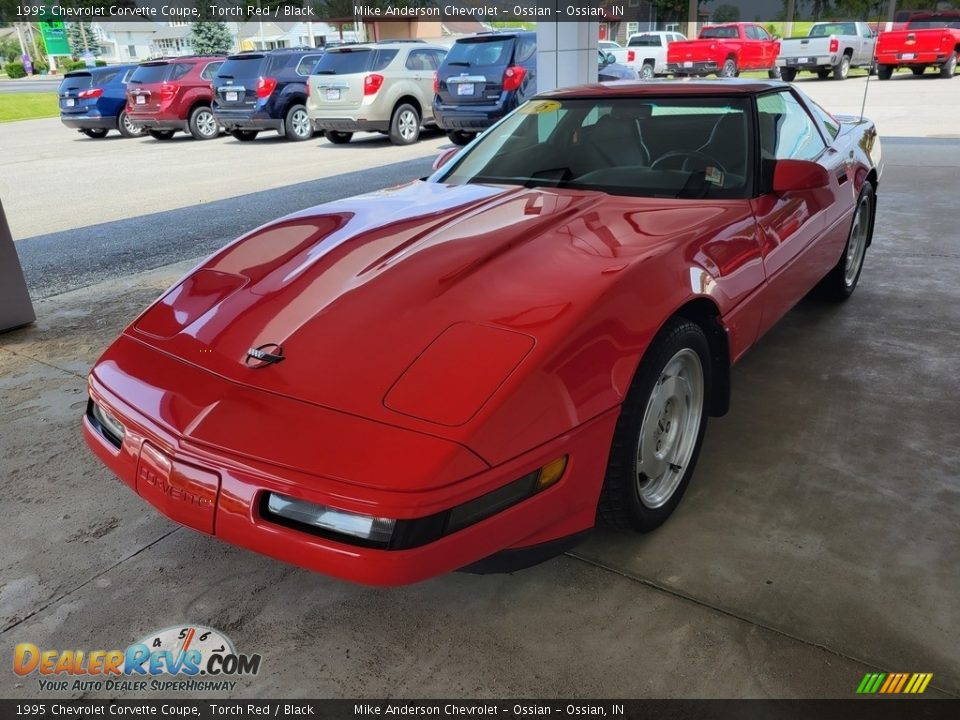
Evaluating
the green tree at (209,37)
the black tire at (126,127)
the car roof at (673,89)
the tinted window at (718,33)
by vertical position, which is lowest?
the black tire at (126,127)

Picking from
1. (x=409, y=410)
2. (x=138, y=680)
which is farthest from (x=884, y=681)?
(x=138, y=680)

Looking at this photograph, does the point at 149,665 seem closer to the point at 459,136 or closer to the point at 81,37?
the point at 459,136

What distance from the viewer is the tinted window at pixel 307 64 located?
1301cm

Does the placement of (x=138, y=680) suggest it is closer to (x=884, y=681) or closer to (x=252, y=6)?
(x=884, y=681)

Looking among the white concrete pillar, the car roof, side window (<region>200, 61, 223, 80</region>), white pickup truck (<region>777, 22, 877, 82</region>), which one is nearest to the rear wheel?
white pickup truck (<region>777, 22, 877, 82</region>)

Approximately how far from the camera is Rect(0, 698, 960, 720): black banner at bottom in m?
1.71

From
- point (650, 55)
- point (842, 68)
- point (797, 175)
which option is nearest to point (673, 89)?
point (797, 175)

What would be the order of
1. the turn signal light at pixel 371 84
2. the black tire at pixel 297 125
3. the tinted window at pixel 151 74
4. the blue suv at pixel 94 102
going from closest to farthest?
the turn signal light at pixel 371 84 < the black tire at pixel 297 125 < the tinted window at pixel 151 74 < the blue suv at pixel 94 102

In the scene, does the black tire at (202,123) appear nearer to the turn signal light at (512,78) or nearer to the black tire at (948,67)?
the turn signal light at (512,78)

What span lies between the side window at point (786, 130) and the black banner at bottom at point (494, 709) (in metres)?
2.03

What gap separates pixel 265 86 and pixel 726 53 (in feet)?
47.2

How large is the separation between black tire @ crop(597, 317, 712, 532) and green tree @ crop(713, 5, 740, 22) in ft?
105

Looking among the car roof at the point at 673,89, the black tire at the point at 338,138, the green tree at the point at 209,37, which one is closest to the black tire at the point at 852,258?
the car roof at the point at 673,89

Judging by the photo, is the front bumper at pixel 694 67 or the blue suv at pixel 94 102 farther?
the front bumper at pixel 694 67
